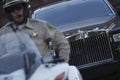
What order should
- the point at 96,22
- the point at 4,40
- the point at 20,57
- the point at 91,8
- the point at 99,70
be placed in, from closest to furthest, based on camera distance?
the point at 20,57
the point at 4,40
the point at 99,70
the point at 96,22
the point at 91,8

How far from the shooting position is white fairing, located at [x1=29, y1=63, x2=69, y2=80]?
14.6 ft

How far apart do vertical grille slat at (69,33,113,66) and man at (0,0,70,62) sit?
2611 millimetres

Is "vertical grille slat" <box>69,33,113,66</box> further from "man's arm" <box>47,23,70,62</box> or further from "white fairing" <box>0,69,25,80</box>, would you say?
"white fairing" <box>0,69,25,80</box>

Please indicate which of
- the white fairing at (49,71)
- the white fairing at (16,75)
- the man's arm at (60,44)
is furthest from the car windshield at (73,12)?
the white fairing at (16,75)

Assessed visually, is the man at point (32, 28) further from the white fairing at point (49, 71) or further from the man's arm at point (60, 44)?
the white fairing at point (49, 71)

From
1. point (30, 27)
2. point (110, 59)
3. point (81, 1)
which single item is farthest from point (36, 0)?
point (30, 27)

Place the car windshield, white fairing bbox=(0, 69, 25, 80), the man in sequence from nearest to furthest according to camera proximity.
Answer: white fairing bbox=(0, 69, 25, 80) → the man → the car windshield

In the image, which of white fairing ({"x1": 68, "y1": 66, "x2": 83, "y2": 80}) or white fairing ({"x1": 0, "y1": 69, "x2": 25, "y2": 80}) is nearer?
white fairing ({"x1": 0, "y1": 69, "x2": 25, "y2": 80})

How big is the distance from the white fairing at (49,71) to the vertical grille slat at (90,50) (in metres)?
3.37

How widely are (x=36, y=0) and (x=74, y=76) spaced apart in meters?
28.9

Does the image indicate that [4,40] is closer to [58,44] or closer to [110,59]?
[58,44]

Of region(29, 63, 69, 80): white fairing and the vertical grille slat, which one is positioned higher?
region(29, 63, 69, 80): white fairing

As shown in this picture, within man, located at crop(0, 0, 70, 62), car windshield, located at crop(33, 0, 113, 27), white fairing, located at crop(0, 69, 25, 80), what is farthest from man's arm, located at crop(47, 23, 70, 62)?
car windshield, located at crop(33, 0, 113, 27)

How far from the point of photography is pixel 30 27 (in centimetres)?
546
